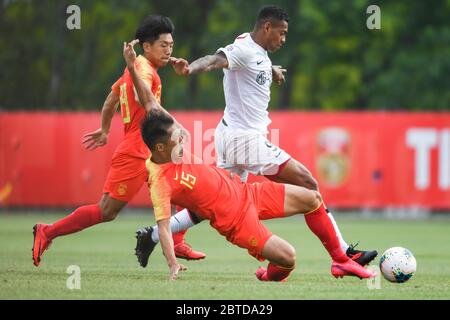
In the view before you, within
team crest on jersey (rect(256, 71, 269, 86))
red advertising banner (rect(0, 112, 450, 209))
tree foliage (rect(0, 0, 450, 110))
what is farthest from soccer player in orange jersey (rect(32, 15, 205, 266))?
tree foliage (rect(0, 0, 450, 110))

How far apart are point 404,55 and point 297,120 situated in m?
12.0

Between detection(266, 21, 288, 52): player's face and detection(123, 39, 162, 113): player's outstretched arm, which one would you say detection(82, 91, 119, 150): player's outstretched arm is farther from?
detection(266, 21, 288, 52): player's face

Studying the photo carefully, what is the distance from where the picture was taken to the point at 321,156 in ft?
85.6

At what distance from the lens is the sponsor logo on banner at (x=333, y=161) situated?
26.1m

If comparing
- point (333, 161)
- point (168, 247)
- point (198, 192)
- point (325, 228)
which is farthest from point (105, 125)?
point (333, 161)

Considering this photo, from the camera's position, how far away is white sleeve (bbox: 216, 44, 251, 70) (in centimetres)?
1108

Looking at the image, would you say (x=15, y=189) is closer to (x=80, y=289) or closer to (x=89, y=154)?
(x=89, y=154)

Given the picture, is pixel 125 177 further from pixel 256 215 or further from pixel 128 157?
pixel 256 215

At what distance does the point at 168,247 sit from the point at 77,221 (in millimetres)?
1956

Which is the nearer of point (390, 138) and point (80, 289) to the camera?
point (80, 289)

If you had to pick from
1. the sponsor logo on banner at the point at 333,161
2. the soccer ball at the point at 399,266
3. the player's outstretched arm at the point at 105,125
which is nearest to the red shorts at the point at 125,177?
the player's outstretched arm at the point at 105,125

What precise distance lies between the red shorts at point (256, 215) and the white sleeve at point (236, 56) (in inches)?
62.3

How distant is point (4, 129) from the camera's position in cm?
2741

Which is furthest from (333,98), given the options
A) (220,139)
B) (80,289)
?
(80,289)
